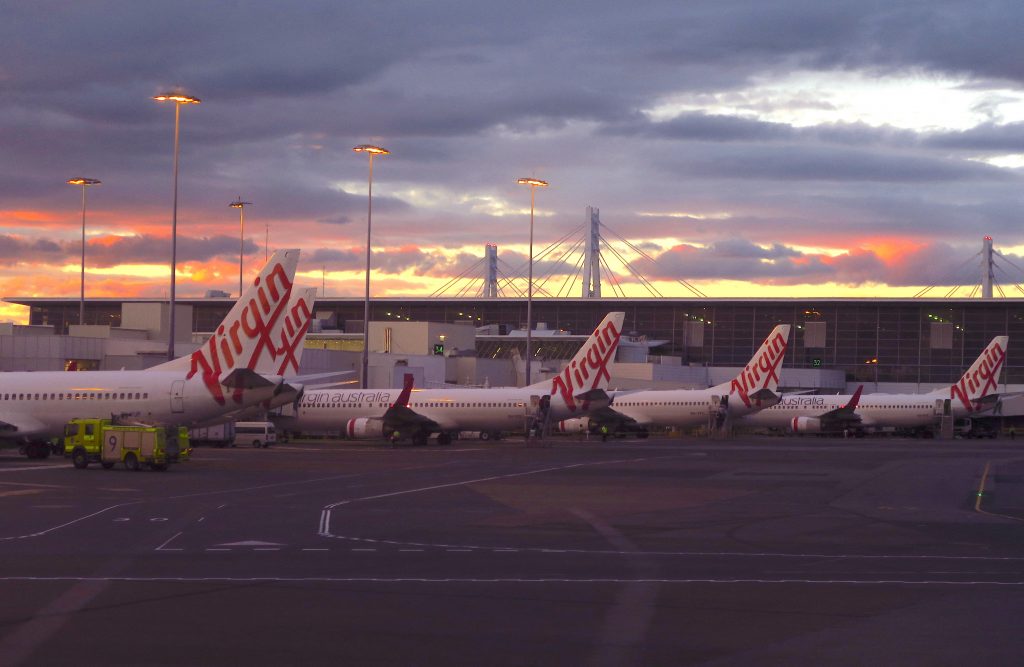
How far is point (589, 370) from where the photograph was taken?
206 ft

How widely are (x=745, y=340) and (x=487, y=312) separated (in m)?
29.7

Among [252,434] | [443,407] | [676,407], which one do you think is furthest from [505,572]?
[676,407]

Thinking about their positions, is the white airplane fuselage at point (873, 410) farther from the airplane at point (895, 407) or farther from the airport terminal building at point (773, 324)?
the airport terminal building at point (773, 324)

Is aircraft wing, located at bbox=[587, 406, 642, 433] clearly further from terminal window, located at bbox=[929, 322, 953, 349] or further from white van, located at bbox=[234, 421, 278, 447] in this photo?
terminal window, located at bbox=[929, 322, 953, 349]

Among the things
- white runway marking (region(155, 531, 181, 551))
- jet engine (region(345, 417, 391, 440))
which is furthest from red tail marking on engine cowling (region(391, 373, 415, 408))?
white runway marking (region(155, 531, 181, 551))

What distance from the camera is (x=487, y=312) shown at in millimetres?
141375

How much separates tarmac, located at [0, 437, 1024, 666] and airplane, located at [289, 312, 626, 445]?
2746 cm

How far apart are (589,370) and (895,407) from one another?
35.6 meters

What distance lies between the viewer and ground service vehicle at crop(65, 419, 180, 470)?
3888 centimetres

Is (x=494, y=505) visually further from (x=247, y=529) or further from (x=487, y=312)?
(x=487, y=312)

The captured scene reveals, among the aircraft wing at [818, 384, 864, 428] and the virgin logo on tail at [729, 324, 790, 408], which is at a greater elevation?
the virgin logo on tail at [729, 324, 790, 408]

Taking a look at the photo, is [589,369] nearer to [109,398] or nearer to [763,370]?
[763,370]

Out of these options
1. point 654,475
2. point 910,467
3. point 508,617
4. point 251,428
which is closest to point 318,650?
point 508,617

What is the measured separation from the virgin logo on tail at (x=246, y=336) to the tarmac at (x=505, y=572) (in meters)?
7.47
